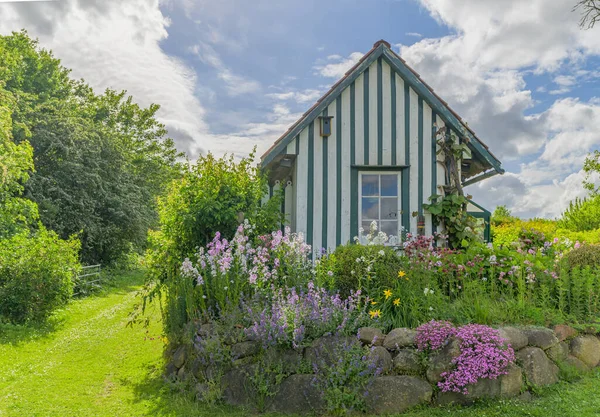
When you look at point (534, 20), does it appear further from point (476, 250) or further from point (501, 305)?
point (501, 305)

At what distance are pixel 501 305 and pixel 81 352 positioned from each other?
6147 mm

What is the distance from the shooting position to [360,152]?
8.25m

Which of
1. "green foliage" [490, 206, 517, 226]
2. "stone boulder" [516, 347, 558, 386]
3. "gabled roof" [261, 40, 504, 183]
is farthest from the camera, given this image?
"green foliage" [490, 206, 517, 226]

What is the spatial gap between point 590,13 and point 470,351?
264 inches

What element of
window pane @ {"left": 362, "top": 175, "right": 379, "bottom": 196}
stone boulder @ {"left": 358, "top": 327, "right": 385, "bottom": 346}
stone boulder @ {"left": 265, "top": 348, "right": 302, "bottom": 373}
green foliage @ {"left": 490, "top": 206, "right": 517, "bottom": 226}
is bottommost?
stone boulder @ {"left": 265, "top": 348, "right": 302, "bottom": 373}

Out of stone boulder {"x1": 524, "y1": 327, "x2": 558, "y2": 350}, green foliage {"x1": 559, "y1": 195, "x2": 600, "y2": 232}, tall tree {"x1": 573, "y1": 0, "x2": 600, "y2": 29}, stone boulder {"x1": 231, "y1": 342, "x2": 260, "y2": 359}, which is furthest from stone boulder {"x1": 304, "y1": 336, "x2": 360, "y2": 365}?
green foliage {"x1": 559, "y1": 195, "x2": 600, "y2": 232}

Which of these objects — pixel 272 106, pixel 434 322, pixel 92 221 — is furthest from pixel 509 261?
pixel 92 221

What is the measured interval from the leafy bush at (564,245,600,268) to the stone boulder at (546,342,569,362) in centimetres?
152

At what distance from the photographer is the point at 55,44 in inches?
232

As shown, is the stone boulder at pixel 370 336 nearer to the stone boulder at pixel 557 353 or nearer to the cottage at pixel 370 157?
the stone boulder at pixel 557 353

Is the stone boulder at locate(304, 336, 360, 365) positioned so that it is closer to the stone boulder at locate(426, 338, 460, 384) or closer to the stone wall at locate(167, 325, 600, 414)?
the stone wall at locate(167, 325, 600, 414)

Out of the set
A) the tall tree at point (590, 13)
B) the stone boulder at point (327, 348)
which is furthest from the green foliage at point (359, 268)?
the tall tree at point (590, 13)

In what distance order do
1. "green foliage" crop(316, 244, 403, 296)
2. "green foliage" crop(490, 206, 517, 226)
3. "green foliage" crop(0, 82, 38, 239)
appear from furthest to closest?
"green foliage" crop(490, 206, 517, 226) → "green foliage" crop(0, 82, 38, 239) → "green foliage" crop(316, 244, 403, 296)

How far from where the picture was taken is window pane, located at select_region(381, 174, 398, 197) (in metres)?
8.29
